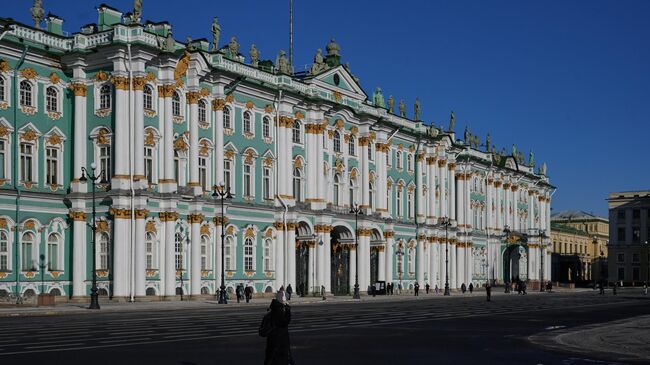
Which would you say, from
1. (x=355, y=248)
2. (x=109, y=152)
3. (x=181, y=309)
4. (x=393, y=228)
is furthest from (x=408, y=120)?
(x=181, y=309)

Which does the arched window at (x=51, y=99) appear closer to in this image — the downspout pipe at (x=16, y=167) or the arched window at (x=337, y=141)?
the downspout pipe at (x=16, y=167)

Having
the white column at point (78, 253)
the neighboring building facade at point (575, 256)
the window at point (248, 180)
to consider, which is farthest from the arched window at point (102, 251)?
the neighboring building facade at point (575, 256)

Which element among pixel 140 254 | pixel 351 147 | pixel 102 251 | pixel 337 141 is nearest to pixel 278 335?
pixel 140 254

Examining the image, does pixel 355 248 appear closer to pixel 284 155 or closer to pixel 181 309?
pixel 284 155

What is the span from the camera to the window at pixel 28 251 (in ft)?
190

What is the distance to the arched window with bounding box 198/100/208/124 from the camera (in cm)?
6869

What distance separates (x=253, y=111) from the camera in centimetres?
7419

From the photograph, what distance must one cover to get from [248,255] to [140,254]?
1366 centimetres

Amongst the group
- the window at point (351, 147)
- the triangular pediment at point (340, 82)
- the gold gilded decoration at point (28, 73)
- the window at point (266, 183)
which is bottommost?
the window at point (266, 183)

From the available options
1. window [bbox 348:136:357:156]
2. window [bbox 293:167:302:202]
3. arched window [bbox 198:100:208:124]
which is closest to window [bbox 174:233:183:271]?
arched window [bbox 198:100:208:124]

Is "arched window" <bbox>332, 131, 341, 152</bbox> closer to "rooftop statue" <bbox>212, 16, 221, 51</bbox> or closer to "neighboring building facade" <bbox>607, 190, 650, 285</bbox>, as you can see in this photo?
"rooftop statue" <bbox>212, 16, 221, 51</bbox>

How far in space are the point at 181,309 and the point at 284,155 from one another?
26288 mm

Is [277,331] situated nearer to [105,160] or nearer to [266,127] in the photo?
[105,160]

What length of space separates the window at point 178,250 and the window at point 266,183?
11.1 m
